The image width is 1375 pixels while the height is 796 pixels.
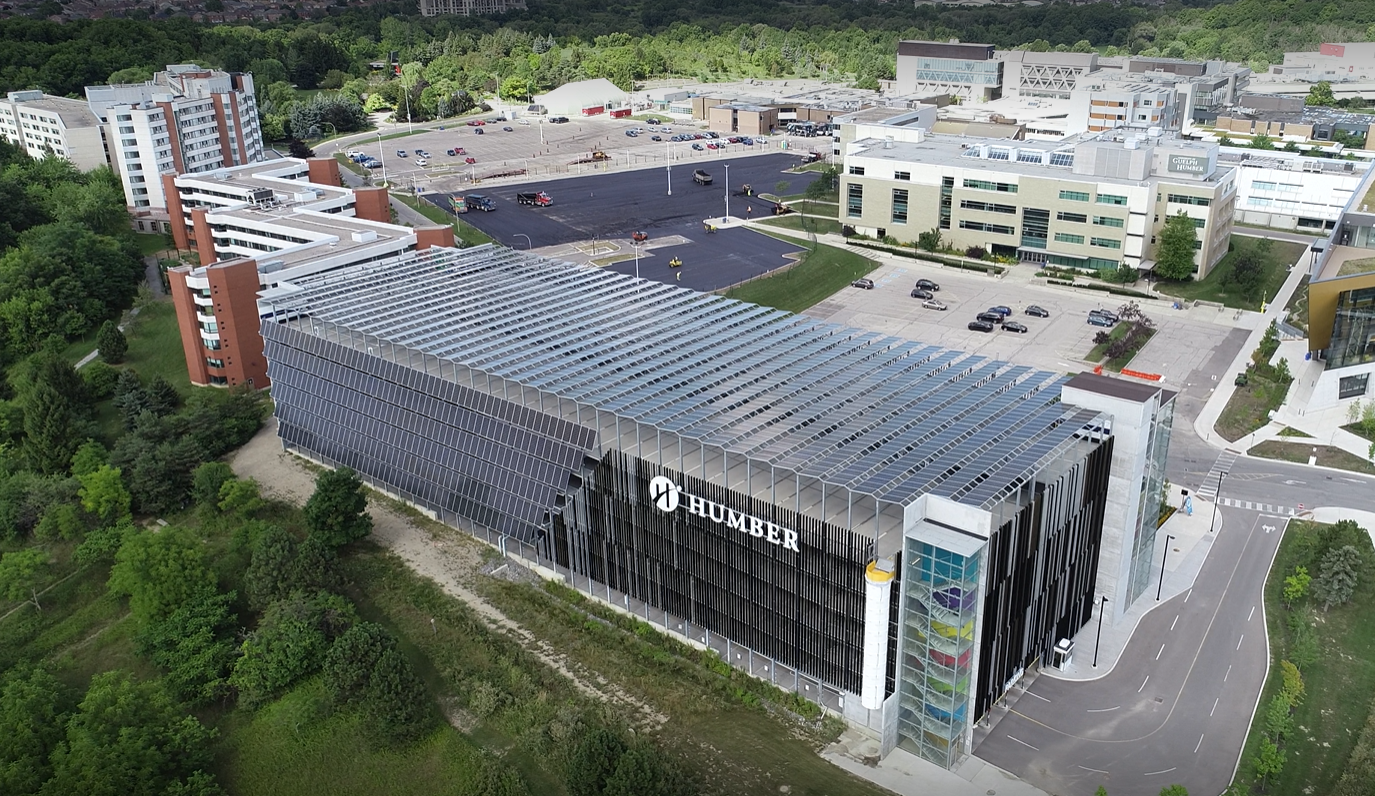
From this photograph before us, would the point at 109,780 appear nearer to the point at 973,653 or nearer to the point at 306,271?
the point at 973,653

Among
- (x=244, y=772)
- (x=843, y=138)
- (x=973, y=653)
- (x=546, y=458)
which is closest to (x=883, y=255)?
(x=843, y=138)

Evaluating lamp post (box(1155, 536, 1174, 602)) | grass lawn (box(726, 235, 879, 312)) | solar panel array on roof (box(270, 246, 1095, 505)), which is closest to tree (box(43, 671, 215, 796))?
solar panel array on roof (box(270, 246, 1095, 505))

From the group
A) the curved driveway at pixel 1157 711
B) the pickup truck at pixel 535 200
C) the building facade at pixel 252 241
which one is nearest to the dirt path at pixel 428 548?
the building facade at pixel 252 241

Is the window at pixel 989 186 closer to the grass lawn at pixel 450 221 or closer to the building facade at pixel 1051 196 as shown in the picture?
the building facade at pixel 1051 196

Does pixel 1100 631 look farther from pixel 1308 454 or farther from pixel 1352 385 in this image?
pixel 1352 385

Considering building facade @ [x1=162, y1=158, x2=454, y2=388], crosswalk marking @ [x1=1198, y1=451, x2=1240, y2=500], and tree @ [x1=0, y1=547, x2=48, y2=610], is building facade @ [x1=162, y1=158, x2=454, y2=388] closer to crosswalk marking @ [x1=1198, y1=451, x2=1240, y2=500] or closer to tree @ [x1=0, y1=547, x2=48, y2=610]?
tree @ [x1=0, y1=547, x2=48, y2=610]

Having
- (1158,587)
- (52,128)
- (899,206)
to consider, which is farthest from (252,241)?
(1158,587)
